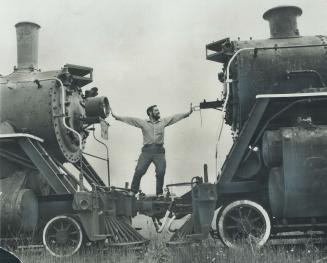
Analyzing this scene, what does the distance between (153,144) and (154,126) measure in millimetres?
324

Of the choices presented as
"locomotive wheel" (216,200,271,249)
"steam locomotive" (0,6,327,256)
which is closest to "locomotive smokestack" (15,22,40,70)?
"steam locomotive" (0,6,327,256)

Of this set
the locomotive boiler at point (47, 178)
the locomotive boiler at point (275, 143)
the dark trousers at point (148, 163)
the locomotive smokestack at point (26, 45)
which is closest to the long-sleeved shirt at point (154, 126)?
the dark trousers at point (148, 163)

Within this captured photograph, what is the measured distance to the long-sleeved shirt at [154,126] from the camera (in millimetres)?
7844

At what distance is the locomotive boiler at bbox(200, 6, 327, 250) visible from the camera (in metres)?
5.66

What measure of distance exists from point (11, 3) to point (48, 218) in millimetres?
3179

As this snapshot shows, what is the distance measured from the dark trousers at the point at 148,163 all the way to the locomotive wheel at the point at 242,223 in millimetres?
1810

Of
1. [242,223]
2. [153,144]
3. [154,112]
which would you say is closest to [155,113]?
[154,112]

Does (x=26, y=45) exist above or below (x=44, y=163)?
above

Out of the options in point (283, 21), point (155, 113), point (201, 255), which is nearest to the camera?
point (201, 255)

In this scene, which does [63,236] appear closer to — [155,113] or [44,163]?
[44,163]

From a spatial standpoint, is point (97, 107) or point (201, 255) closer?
point (201, 255)

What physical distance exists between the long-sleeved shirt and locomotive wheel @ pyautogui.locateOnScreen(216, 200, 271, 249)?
2.17 m

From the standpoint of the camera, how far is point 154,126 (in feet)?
25.9

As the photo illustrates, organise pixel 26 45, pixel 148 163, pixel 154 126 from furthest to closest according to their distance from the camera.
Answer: pixel 26 45 < pixel 154 126 < pixel 148 163
